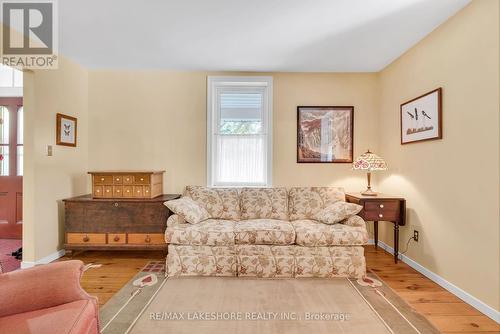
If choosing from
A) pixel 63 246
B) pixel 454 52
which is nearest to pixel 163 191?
pixel 63 246

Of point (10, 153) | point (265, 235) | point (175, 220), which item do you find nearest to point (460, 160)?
point (265, 235)

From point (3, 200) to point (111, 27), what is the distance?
3196 mm

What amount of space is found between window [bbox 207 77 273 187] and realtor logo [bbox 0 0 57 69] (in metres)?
1.94

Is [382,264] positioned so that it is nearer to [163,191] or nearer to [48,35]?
[163,191]

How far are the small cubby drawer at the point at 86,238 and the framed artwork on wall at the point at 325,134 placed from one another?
2733mm

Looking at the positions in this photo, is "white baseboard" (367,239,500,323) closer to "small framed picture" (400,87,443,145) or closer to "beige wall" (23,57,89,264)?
"small framed picture" (400,87,443,145)

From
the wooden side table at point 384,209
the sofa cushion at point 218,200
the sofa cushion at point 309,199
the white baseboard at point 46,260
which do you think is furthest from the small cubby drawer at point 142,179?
the wooden side table at point 384,209

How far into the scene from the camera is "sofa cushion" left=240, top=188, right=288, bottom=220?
335cm

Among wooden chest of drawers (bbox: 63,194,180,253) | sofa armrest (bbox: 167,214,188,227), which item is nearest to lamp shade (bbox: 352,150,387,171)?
sofa armrest (bbox: 167,214,188,227)

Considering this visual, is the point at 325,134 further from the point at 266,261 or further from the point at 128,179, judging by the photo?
the point at 128,179

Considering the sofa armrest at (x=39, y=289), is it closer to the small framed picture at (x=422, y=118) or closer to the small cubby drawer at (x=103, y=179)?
the small cubby drawer at (x=103, y=179)

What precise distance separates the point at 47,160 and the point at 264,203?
2.58 metres

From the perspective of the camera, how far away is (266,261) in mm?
2721

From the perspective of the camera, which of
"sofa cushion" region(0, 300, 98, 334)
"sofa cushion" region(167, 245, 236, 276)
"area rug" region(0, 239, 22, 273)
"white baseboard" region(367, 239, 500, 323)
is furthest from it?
"area rug" region(0, 239, 22, 273)
